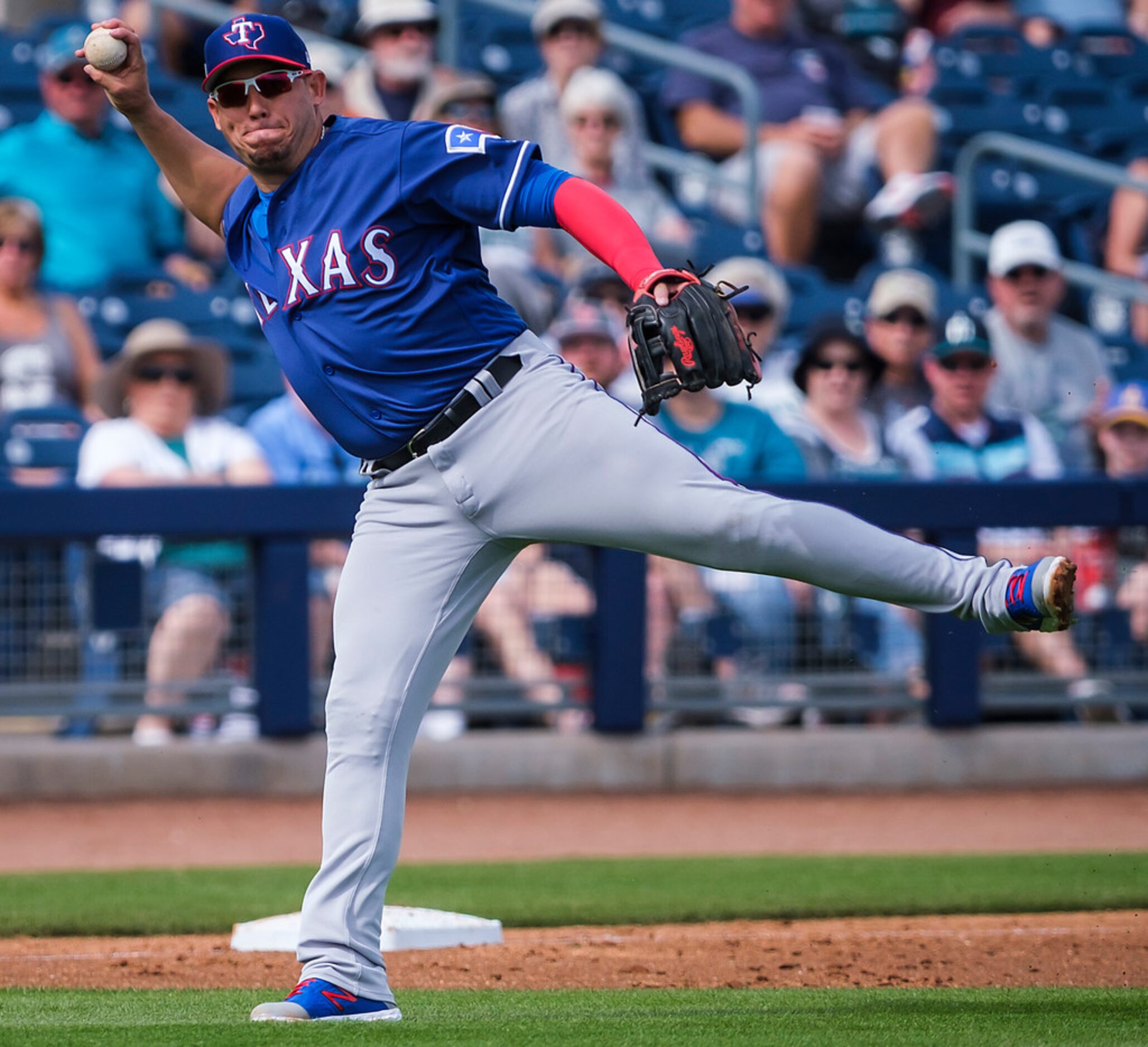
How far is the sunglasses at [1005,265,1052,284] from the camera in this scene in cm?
915

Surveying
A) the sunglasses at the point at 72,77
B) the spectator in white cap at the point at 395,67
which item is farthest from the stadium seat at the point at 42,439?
the spectator in white cap at the point at 395,67

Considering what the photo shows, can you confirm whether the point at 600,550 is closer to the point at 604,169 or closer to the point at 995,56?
the point at 604,169

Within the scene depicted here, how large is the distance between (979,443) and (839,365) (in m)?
0.71

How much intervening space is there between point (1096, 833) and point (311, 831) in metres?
2.96

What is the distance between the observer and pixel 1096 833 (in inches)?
274

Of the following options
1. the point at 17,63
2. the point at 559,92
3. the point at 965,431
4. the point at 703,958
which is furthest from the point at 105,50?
the point at 17,63

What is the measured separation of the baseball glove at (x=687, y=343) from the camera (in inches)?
124

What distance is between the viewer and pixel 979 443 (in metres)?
8.24

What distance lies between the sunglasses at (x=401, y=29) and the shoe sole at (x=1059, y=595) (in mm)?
6698

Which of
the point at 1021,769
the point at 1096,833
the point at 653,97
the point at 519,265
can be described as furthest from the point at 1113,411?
the point at 653,97

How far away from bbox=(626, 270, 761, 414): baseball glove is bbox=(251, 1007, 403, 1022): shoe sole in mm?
1200

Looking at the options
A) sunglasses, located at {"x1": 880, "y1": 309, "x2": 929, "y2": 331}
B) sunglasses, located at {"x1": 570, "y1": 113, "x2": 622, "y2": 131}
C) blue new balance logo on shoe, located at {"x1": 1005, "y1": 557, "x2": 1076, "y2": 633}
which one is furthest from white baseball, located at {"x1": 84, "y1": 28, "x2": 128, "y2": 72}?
sunglasses, located at {"x1": 570, "y1": 113, "x2": 622, "y2": 131}

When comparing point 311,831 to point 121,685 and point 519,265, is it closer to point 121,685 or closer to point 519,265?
point 121,685

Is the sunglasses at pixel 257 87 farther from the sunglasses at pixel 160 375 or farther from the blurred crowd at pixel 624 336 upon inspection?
the sunglasses at pixel 160 375
